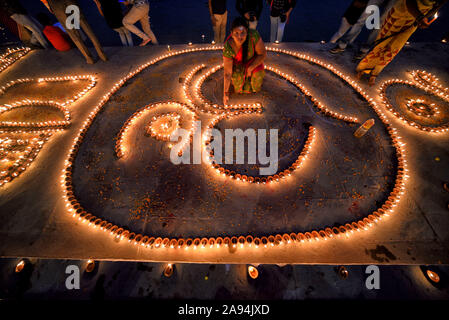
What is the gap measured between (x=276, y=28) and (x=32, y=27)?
820cm

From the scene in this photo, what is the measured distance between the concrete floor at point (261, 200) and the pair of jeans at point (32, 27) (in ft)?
13.0

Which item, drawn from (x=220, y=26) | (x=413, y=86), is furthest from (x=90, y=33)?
(x=413, y=86)

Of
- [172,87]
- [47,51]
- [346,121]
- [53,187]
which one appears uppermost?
[47,51]

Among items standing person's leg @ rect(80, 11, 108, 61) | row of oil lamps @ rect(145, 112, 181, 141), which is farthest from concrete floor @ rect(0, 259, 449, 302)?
standing person's leg @ rect(80, 11, 108, 61)

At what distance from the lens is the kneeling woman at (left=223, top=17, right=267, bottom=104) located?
3.51 m

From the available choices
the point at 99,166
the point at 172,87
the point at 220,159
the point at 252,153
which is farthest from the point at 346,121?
the point at 99,166

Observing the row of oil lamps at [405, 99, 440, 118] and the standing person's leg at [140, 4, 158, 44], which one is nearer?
the row of oil lamps at [405, 99, 440, 118]

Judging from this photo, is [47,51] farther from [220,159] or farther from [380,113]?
[380,113]

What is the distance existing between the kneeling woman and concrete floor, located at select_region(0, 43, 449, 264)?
0.60 m

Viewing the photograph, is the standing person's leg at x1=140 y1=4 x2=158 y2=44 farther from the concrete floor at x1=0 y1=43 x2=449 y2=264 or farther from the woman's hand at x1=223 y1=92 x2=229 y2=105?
the woman's hand at x1=223 y1=92 x2=229 y2=105

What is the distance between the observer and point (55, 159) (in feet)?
13.0

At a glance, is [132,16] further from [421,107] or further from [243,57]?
[421,107]

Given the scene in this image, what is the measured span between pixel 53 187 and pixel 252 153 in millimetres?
3923
